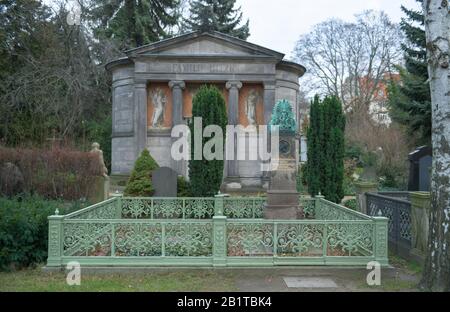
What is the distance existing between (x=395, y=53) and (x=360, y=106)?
5802mm

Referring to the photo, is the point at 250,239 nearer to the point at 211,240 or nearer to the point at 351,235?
the point at 211,240

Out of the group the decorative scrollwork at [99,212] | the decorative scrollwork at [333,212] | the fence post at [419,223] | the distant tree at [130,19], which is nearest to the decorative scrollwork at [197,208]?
the decorative scrollwork at [99,212]

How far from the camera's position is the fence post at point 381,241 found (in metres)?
7.60

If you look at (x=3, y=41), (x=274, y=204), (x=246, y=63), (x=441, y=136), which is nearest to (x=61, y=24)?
(x=3, y=41)

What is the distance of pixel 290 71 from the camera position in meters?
24.2

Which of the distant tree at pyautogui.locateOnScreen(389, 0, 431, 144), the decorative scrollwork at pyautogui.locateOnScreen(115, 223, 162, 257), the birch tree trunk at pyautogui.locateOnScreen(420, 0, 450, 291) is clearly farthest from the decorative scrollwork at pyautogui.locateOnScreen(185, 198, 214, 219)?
the distant tree at pyautogui.locateOnScreen(389, 0, 431, 144)

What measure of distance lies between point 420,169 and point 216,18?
32.3m

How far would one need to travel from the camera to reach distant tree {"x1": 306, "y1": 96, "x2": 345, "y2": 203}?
A: 1474cm

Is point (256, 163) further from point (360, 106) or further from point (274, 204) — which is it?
point (360, 106)

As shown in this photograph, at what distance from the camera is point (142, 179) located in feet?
53.0

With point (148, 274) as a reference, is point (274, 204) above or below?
above

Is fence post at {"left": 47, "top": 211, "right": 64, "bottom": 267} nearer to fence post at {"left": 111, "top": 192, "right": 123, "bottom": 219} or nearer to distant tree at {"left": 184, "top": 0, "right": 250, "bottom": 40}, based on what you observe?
fence post at {"left": 111, "top": 192, "right": 123, "bottom": 219}

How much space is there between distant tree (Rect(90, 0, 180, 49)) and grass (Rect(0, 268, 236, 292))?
29.5 meters
